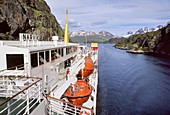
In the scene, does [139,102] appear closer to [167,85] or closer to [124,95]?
[124,95]

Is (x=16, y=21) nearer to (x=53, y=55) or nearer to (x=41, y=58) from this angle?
(x=53, y=55)

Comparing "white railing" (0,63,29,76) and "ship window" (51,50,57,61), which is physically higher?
"ship window" (51,50,57,61)

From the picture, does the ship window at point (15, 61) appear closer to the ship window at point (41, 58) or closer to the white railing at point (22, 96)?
the white railing at point (22, 96)

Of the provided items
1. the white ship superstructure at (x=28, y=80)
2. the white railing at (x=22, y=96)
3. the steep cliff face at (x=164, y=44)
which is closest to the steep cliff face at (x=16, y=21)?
the white ship superstructure at (x=28, y=80)

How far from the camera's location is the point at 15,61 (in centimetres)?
1076

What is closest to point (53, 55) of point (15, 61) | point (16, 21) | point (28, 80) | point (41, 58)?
point (41, 58)

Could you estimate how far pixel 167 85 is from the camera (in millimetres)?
32281

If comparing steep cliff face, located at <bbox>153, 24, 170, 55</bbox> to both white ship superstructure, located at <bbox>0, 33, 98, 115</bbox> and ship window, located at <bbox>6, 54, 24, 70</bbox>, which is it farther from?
ship window, located at <bbox>6, 54, 24, 70</bbox>

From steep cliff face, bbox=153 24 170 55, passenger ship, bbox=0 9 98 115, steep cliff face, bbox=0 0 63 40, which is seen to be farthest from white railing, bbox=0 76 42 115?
steep cliff face, bbox=153 24 170 55

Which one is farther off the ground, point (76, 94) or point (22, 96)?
point (22, 96)

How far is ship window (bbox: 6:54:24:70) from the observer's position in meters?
10.6

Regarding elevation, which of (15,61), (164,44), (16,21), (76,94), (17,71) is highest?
(16,21)

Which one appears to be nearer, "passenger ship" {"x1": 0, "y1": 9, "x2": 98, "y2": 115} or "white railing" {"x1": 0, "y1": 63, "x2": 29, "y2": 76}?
"passenger ship" {"x1": 0, "y1": 9, "x2": 98, "y2": 115}

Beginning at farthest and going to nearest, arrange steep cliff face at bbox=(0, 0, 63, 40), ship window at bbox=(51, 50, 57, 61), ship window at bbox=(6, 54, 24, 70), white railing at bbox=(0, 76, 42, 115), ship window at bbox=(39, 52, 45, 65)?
1. steep cliff face at bbox=(0, 0, 63, 40)
2. ship window at bbox=(51, 50, 57, 61)
3. ship window at bbox=(39, 52, 45, 65)
4. ship window at bbox=(6, 54, 24, 70)
5. white railing at bbox=(0, 76, 42, 115)
